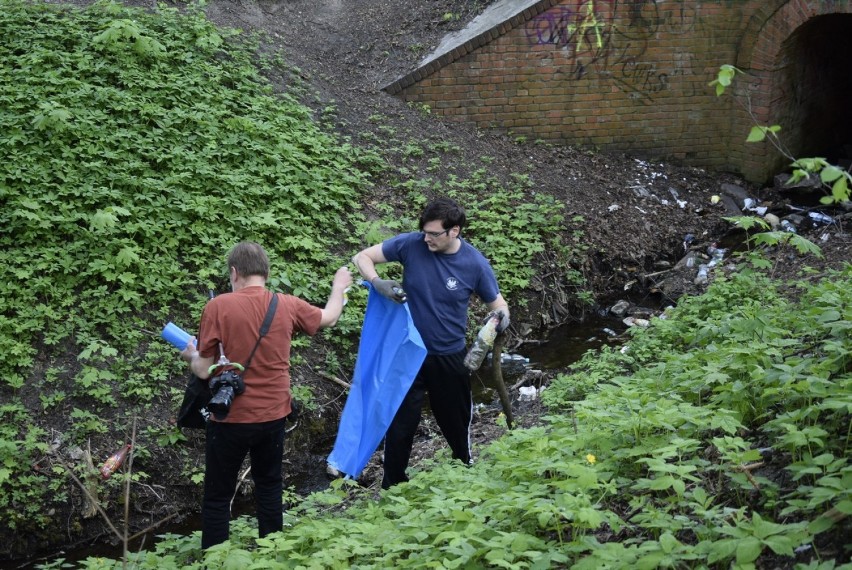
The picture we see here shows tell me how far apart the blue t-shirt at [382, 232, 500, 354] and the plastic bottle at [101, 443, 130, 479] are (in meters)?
2.88

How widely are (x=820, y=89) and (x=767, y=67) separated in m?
2.10

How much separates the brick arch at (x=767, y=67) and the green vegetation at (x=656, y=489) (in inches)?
302

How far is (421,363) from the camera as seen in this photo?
5.07 meters

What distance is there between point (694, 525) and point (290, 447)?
178 inches

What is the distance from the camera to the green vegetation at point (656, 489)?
3135mm

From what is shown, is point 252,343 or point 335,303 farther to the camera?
point 335,303

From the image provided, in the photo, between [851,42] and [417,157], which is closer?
[417,157]

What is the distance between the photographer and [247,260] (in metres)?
4.40

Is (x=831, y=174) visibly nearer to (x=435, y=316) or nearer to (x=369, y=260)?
(x=435, y=316)

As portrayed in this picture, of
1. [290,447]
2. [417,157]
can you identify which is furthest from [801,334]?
[417,157]

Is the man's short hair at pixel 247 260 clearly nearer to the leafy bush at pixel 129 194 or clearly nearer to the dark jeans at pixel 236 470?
the dark jeans at pixel 236 470

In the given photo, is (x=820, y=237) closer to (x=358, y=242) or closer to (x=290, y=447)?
(x=358, y=242)

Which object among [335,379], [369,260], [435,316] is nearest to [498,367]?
[435,316]

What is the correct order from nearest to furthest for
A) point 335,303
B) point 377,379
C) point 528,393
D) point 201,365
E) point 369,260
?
point 201,365, point 335,303, point 377,379, point 369,260, point 528,393
